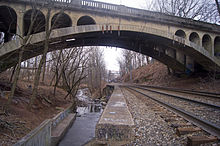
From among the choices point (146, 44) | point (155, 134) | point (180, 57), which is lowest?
point (155, 134)

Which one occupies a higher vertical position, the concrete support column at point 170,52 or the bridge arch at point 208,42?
the bridge arch at point 208,42

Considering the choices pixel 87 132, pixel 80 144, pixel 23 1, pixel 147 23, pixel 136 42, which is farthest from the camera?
pixel 136 42

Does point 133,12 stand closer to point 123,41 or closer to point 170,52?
point 123,41

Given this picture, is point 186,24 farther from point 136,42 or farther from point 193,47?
point 136,42

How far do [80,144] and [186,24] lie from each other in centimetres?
1629

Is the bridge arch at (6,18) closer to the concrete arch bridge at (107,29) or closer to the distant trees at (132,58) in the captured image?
the concrete arch bridge at (107,29)

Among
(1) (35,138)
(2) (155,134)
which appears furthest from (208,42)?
(1) (35,138)

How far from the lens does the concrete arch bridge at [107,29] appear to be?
1052 centimetres

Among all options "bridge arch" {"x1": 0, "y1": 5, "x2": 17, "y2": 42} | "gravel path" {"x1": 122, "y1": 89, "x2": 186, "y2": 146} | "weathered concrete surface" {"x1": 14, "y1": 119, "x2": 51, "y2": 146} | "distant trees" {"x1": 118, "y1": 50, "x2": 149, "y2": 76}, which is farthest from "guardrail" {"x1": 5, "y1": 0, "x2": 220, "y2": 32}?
"distant trees" {"x1": 118, "y1": 50, "x2": 149, "y2": 76}

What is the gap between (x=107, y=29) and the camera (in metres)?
12.8

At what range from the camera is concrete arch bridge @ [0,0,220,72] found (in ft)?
34.5

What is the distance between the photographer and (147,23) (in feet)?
47.4

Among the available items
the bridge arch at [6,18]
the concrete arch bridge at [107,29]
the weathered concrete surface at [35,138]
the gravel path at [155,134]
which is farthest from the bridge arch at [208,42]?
the bridge arch at [6,18]

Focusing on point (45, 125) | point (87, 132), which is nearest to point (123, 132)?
point (45, 125)
